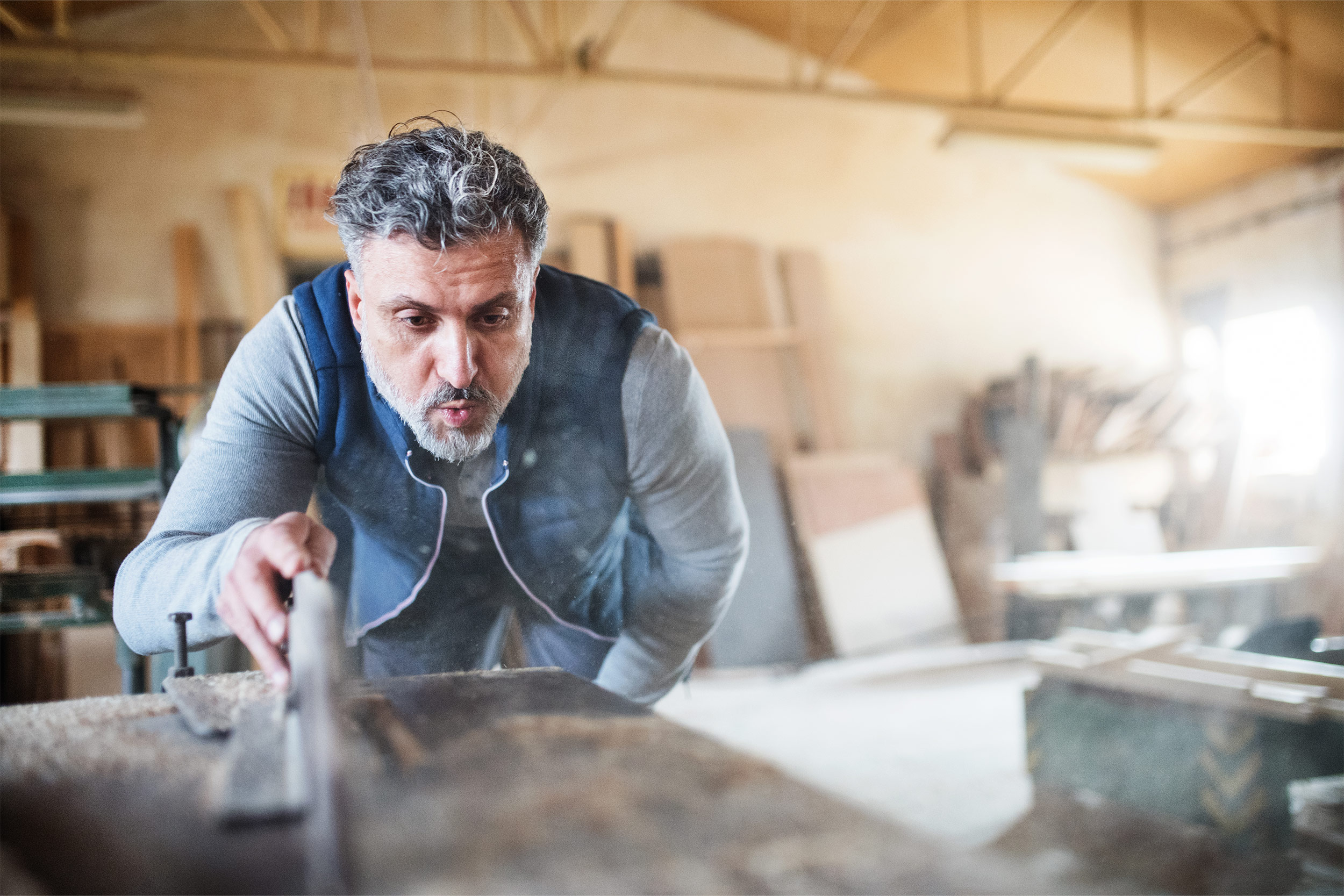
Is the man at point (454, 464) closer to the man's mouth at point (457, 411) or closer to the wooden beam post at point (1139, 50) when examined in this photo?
the man's mouth at point (457, 411)

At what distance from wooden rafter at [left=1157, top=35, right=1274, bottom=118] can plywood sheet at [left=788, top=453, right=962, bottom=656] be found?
1899mm

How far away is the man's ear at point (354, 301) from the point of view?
0.81 metres

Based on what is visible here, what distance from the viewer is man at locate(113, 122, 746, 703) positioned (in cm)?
75

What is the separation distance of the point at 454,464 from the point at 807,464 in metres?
2.87

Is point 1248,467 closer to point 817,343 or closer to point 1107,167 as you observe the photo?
point 1107,167

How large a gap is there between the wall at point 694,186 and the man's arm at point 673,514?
2387 millimetres

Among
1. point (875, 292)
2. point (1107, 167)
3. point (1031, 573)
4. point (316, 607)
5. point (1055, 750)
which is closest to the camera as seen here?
point (316, 607)

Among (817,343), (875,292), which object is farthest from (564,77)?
(875,292)

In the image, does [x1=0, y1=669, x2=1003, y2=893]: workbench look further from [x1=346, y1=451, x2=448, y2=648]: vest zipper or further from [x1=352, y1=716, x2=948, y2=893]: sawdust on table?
[x1=346, y1=451, x2=448, y2=648]: vest zipper

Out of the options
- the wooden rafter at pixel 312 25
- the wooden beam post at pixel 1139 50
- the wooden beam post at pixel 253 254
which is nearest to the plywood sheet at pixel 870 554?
the wooden beam post at pixel 1139 50

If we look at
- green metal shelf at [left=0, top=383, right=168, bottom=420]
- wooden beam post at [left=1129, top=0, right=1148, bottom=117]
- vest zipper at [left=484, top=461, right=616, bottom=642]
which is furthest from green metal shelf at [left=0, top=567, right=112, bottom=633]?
wooden beam post at [left=1129, top=0, right=1148, bottom=117]

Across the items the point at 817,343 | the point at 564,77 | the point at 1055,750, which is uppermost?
the point at 564,77

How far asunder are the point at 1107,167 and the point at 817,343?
1.35 meters

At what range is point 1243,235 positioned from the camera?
4.14 meters
